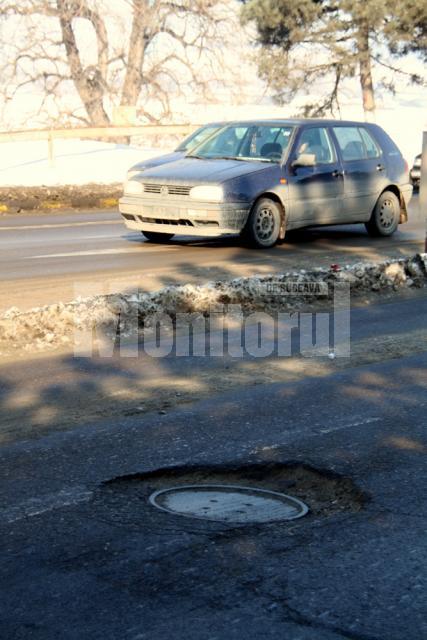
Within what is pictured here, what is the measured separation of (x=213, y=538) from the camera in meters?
4.63

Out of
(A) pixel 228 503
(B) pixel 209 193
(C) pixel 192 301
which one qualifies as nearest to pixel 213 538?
Result: (A) pixel 228 503

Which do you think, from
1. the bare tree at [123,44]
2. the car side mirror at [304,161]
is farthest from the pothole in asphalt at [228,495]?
the bare tree at [123,44]

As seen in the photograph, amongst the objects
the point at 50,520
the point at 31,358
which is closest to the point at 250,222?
the point at 31,358

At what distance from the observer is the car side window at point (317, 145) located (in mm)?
15766

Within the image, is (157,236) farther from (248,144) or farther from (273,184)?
(273,184)

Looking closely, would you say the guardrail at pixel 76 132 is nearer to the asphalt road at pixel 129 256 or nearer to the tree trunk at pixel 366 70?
the asphalt road at pixel 129 256

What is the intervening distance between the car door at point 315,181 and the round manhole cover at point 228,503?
402 inches

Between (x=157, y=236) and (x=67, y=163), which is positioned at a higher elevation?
(x=67, y=163)

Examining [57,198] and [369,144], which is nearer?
[369,144]

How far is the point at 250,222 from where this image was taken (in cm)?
1480

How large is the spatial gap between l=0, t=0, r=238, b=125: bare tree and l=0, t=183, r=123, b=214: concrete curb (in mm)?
14803

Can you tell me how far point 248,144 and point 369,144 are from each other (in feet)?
7.15

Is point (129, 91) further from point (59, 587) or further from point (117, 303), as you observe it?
point (59, 587)

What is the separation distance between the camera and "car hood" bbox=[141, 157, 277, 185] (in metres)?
14.6
